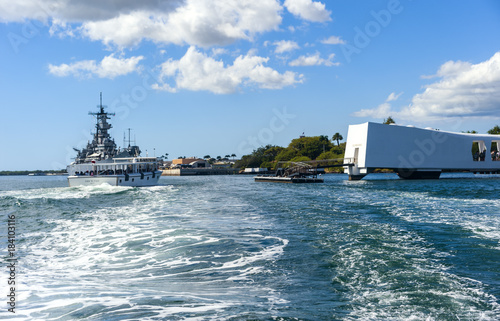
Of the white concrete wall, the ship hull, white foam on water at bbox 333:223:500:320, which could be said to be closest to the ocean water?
white foam on water at bbox 333:223:500:320

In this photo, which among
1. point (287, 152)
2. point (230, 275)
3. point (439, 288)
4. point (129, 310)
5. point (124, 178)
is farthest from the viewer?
point (287, 152)

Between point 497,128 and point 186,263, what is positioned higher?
point 497,128

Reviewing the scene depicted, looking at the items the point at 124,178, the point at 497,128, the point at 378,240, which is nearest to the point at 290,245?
the point at 378,240

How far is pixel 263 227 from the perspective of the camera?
15.3m

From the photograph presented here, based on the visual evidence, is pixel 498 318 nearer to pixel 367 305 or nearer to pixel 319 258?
pixel 367 305

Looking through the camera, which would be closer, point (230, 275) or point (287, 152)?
point (230, 275)

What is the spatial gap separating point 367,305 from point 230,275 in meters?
3.10

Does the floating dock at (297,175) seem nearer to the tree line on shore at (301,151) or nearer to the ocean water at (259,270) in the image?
the ocean water at (259,270)

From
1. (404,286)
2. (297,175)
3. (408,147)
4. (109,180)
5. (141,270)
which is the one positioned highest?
(408,147)

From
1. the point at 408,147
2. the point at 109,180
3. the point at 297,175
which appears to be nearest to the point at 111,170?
the point at 109,180

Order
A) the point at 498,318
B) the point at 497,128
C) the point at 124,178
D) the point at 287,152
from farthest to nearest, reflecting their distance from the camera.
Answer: the point at 287,152 → the point at 497,128 → the point at 124,178 → the point at 498,318

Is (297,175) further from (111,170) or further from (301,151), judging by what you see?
(301,151)

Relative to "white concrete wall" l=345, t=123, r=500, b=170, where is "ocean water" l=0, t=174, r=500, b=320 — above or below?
below

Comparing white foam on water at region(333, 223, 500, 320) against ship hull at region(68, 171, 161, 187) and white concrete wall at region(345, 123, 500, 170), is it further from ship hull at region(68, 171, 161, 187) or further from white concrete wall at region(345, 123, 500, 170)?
white concrete wall at region(345, 123, 500, 170)
